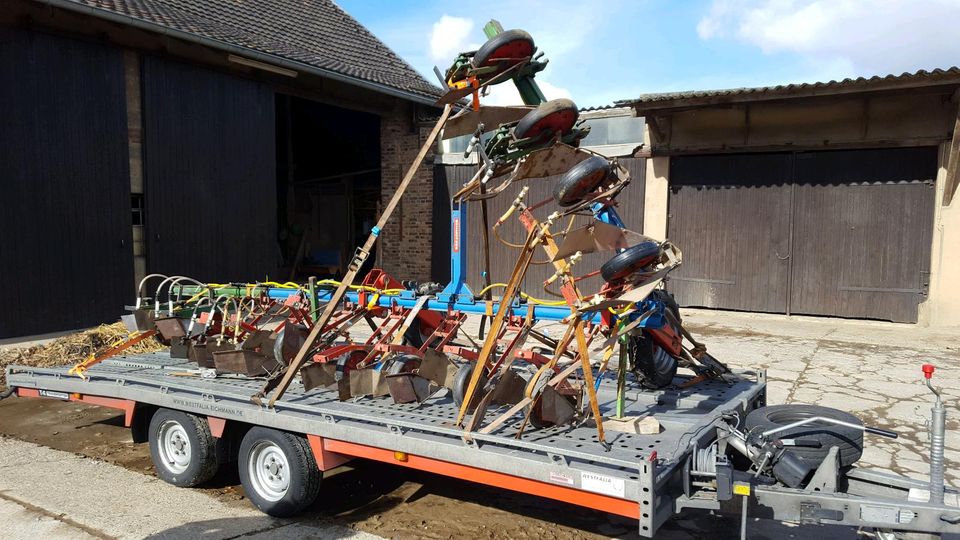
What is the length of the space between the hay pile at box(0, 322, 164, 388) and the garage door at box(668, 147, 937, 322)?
9.16m

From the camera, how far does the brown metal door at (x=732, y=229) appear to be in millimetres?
12125

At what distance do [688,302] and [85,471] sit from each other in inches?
410

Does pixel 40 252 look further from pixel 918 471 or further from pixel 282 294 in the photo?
pixel 918 471

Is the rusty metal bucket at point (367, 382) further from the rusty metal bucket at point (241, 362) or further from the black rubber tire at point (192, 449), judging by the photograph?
the black rubber tire at point (192, 449)

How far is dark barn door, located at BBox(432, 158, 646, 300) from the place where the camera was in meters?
13.3

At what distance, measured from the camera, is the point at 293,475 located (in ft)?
13.9

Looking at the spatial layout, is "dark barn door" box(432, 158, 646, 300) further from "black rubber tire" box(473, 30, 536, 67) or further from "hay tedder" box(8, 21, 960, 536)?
"black rubber tire" box(473, 30, 536, 67)

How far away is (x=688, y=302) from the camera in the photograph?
1299 cm

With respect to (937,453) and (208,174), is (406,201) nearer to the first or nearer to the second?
(208,174)

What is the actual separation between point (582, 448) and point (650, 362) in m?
1.40

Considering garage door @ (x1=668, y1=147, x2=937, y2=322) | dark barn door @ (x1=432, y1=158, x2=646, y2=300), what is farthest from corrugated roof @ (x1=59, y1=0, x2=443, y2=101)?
garage door @ (x1=668, y1=147, x2=937, y2=322)

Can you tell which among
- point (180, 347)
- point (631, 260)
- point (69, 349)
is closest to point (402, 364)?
point (631, 260)

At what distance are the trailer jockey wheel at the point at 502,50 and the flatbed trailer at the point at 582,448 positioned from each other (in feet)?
7.51

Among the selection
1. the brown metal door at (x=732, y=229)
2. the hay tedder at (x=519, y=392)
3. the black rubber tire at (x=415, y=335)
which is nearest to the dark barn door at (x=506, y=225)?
the brown metal door at (x=732, y=229)
